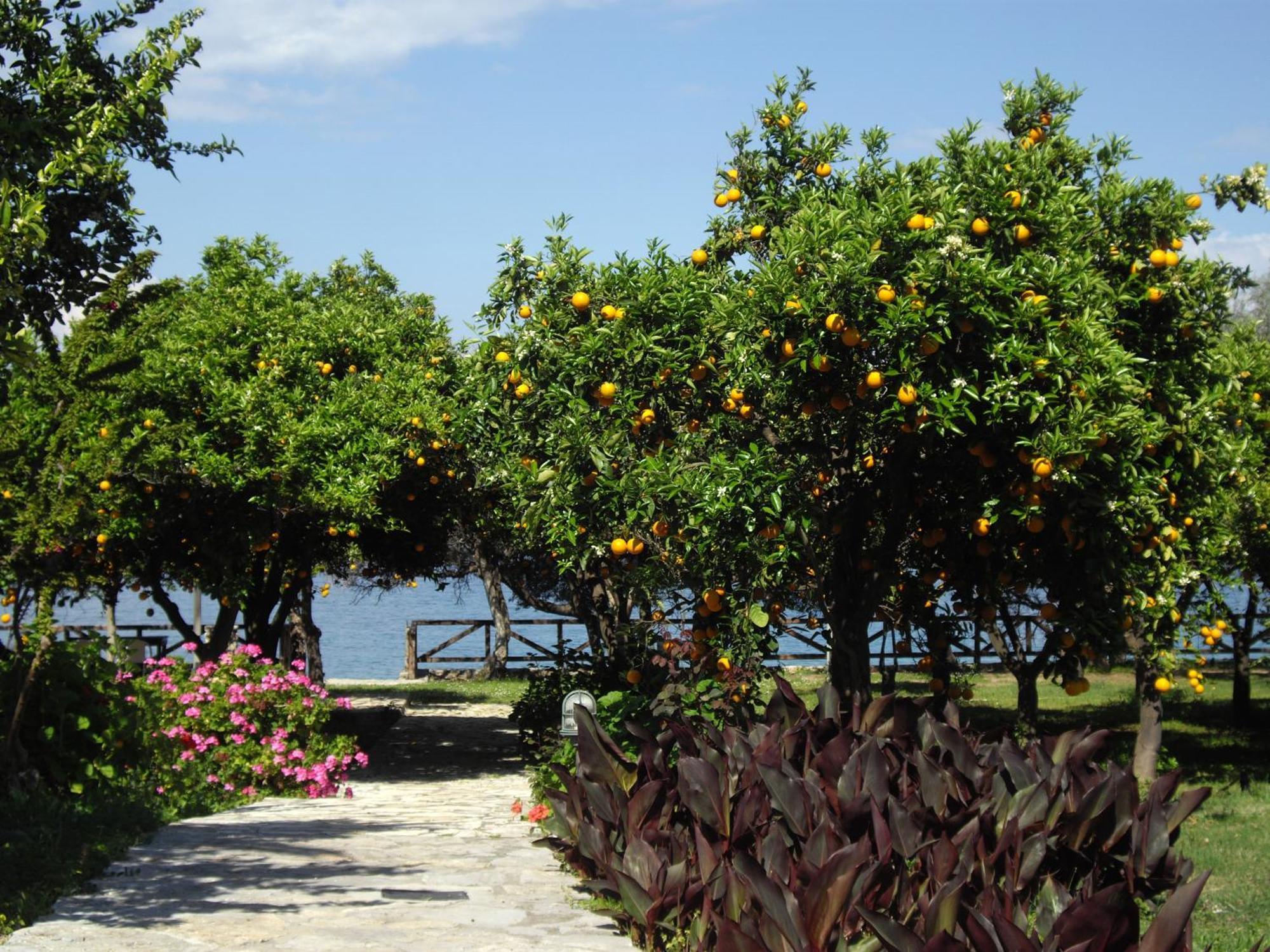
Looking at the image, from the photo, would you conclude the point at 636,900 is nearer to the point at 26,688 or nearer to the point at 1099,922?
the point at 1099,922

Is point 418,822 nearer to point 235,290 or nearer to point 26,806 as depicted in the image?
point 26,806

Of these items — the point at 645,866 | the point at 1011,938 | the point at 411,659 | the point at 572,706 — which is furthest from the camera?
the point at 411,659

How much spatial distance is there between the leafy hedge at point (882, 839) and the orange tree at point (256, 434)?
5007 mm

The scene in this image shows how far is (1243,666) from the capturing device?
16281 millimetres

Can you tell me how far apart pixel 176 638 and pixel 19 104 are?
24509 mm

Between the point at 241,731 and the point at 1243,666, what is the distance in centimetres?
1302

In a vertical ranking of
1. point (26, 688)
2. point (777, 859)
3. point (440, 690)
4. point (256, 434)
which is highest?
→ point (256, 434)

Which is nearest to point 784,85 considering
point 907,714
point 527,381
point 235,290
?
point 527,381

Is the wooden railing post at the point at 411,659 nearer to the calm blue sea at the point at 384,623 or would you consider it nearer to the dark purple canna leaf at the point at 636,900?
the calm blue sea at the point at 384,623

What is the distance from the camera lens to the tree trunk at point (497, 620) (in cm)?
2297

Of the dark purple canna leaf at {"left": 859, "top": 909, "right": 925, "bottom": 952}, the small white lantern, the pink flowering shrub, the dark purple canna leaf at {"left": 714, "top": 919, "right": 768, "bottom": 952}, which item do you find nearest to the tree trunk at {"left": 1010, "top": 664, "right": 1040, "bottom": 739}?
Answer: the small white lantern

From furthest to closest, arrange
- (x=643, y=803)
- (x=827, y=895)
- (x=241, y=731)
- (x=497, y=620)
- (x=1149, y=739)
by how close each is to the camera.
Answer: (x=497, y=620), (x=1149, y=739), (x=241, y=731), (x=643, y=803), (x=827, y=895)

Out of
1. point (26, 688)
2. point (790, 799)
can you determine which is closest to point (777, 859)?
point (790, 799)

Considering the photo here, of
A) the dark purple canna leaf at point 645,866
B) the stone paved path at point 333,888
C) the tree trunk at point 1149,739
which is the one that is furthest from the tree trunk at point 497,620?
the dark purple canna leaf at point 645,866
